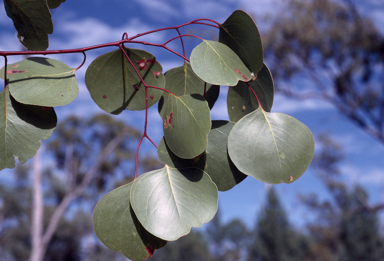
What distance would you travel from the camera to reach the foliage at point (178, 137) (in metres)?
0.27

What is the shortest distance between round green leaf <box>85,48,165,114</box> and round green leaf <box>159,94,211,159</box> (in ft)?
0.20

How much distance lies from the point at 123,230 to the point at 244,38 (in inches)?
9.2

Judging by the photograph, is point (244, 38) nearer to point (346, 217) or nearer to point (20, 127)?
point (20, 127)

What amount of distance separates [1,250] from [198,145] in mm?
10999

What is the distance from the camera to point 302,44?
5480 mm

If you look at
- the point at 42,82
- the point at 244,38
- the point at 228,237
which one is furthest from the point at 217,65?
the point at 228,237

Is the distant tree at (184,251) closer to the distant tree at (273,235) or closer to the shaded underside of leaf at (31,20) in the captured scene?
the distant tree at (273,235)

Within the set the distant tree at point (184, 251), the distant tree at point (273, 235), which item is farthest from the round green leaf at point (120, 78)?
the distant tree at point (184, 251)

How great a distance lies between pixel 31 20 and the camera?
0.32m

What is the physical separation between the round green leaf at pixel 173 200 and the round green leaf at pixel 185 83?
106 mm

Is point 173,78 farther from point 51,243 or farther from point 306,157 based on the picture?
point 51,243

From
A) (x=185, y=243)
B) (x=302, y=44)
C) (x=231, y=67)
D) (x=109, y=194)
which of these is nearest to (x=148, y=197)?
(x=109, y=194)

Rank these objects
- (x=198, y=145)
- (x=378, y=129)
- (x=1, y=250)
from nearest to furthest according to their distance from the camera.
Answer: (x=198, y=145)
(x=378, y=129)
(x=1, y=250)

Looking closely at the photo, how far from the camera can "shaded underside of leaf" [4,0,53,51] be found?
12.4 inches
